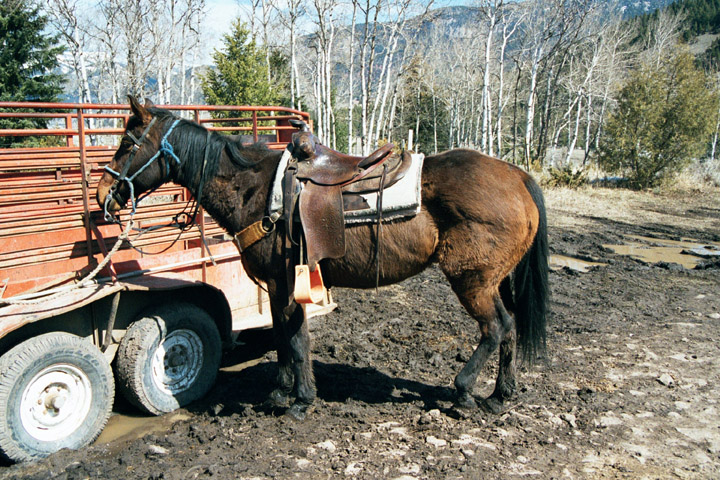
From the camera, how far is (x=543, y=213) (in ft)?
13.5

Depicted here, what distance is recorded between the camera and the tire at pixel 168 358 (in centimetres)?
387

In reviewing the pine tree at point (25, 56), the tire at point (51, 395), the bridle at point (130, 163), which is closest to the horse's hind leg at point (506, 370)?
the bridle at point (130, 163)

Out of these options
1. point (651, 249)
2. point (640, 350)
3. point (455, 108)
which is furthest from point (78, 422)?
point (455, 108)

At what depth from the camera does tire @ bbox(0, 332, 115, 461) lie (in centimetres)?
317

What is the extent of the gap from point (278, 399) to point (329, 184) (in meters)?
1.78

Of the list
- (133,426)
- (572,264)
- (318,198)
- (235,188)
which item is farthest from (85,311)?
(572,264)

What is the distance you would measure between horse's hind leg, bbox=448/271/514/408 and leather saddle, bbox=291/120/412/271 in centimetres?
93

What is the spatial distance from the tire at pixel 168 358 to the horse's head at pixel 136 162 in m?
0.94

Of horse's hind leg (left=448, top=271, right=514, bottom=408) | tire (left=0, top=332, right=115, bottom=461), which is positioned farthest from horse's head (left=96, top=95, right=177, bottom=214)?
horse's hind leg (left=448, top=271, right=514, bottom=408)

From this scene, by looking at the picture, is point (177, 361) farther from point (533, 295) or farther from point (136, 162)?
point (533, 295)

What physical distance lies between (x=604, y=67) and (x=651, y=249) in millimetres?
33223

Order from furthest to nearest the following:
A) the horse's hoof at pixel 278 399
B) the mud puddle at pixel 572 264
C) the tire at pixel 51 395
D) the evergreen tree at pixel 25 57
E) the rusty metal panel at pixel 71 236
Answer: the evergreen tree at pixel 25 57, the mud puddle at pixel 572 264, the horse's hoof at pixel 278 399, the rusty metal panel at pixel 71 236, the tire at pixel 51 395

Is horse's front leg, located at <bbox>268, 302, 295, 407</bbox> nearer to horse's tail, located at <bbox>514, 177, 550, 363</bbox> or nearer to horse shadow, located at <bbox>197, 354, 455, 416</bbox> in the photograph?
horse shadow, located at <bbox>197, 354, 455, 416</bbox>

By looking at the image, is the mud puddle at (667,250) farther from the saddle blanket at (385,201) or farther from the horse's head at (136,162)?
the horse's head at (136,162)
